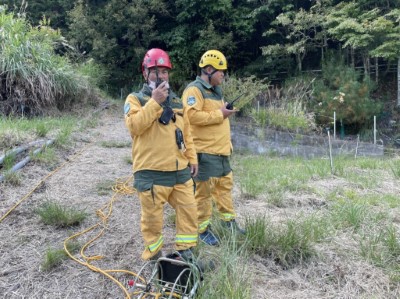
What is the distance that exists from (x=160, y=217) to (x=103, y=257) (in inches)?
20.9

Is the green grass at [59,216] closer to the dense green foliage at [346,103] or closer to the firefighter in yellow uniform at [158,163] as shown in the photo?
the firefighter in yellow uniform at [158,163]

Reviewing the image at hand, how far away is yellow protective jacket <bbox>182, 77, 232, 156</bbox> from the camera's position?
288 cm

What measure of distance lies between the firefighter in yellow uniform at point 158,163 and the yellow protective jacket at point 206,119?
1.31ft

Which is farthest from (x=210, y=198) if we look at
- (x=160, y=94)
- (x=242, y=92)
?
(x=242, y=92)

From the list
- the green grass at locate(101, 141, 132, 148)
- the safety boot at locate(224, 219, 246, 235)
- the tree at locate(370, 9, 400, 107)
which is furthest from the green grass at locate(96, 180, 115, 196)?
the tree at locate(370, 9, 400, 107)

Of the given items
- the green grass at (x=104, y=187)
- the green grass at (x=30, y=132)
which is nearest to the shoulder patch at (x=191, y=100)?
the green grass at (x=104, y=187)

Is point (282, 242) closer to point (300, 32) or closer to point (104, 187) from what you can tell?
point (104, 187)

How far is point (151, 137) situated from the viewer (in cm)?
242

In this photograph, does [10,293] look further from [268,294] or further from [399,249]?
[399,249]

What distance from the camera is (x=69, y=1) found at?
17.3 m

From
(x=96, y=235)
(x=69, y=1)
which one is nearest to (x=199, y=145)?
(x=96, y=235)

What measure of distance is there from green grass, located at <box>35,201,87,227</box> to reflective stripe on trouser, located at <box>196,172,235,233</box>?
3.20 ft

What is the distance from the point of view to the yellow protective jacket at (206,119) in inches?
113

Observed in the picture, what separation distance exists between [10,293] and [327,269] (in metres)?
1.92
